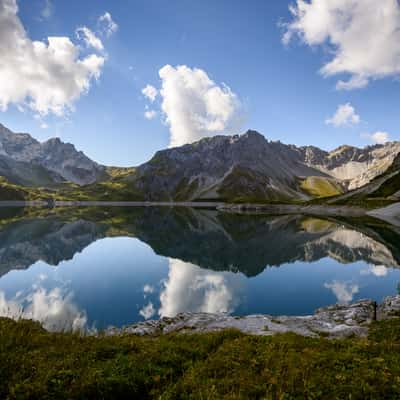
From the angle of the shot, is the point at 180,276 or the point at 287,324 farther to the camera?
the point at 180,276

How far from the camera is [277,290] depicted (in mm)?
39062

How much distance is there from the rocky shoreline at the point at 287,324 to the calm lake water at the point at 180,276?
16.1 ft

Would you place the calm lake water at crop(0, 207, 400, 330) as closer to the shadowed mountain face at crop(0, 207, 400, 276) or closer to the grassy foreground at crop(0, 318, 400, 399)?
the shadowed mountain face at crop(0, 207, 400, 276)

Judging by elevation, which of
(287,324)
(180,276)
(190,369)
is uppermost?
(180,276)

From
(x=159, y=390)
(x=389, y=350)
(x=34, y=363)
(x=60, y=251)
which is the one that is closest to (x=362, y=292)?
(x=389, y=350)

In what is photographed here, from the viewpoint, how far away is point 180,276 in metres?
46.4

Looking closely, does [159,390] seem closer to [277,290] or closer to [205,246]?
[277,290]

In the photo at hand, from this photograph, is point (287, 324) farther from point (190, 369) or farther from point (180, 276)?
point (180, 276)

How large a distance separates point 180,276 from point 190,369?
118 feet

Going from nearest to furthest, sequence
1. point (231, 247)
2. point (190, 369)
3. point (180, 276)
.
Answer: point (190, 369) < point (180, 276) < point (231, 247)

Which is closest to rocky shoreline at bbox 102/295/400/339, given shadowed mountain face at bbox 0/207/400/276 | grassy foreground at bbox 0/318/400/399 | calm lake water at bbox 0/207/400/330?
calm lake water at bbox 0/207/400/330

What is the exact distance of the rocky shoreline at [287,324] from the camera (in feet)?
66.1

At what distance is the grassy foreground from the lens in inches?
360

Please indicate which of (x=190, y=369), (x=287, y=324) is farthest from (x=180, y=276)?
(x=190, y=369)
